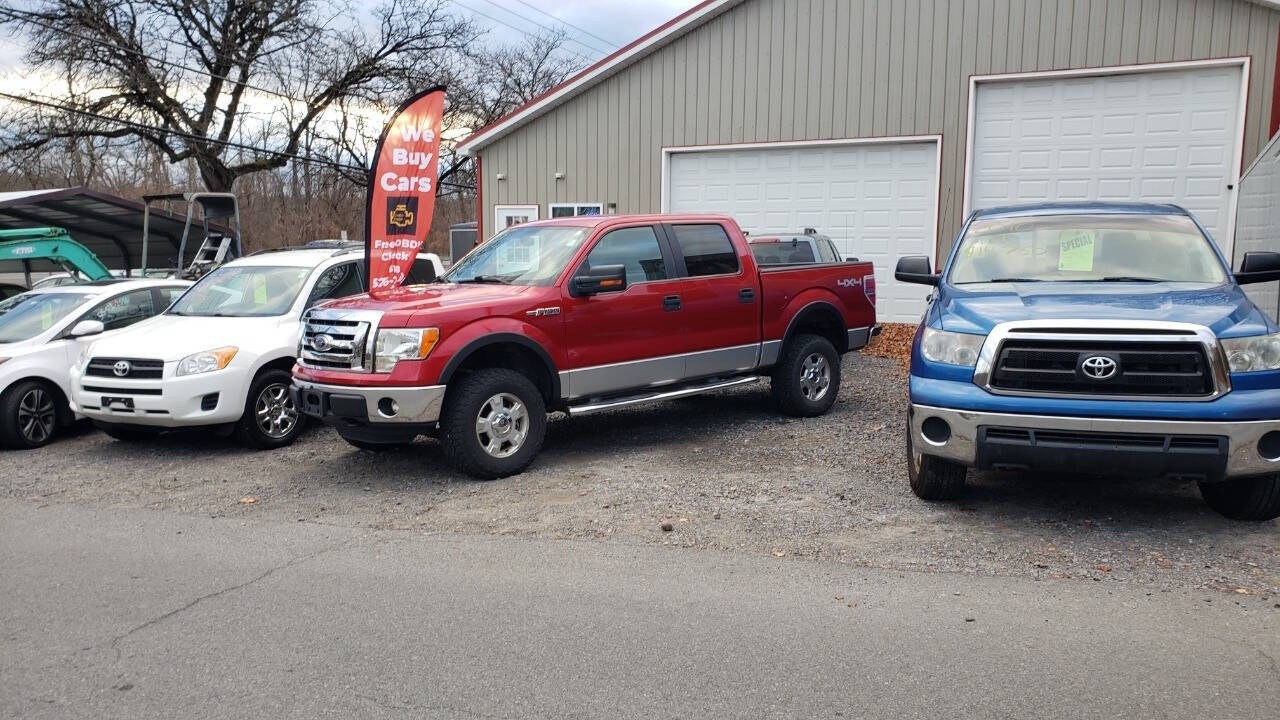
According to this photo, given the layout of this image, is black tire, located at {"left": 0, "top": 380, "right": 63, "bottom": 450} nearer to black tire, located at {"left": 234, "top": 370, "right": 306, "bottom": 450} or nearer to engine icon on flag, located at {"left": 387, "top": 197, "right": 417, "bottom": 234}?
black tire, located at {"left": 234, "top": 370, "right": 306, "bottom": 450}

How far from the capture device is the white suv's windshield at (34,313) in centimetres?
1010

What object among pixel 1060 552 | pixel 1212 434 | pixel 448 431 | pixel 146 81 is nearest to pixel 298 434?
pixel 448 431

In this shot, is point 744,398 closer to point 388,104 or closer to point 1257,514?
point 1257,514

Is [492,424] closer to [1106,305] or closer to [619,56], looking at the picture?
[1106,305]

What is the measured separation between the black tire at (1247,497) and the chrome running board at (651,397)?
13.3ft

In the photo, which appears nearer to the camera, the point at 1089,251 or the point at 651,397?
the point at 1089,251

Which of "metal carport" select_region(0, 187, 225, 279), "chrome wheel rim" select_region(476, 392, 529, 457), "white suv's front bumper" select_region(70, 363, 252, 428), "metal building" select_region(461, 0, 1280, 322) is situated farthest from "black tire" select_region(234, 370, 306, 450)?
"metal building" select_region(461, 0, 1280, 322)

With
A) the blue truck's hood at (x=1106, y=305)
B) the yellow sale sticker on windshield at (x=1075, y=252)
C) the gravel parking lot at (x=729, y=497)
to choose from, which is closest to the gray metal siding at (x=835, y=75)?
the gravel parking lot at (x=729, y=497)

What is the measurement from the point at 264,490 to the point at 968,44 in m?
12.6

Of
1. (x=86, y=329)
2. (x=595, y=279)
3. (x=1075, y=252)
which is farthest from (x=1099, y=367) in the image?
(x=86, y=329)

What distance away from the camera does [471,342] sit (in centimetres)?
740

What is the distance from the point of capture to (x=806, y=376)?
9859 millimetres

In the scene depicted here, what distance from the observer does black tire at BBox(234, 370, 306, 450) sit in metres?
9.00

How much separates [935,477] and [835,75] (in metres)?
11.6
